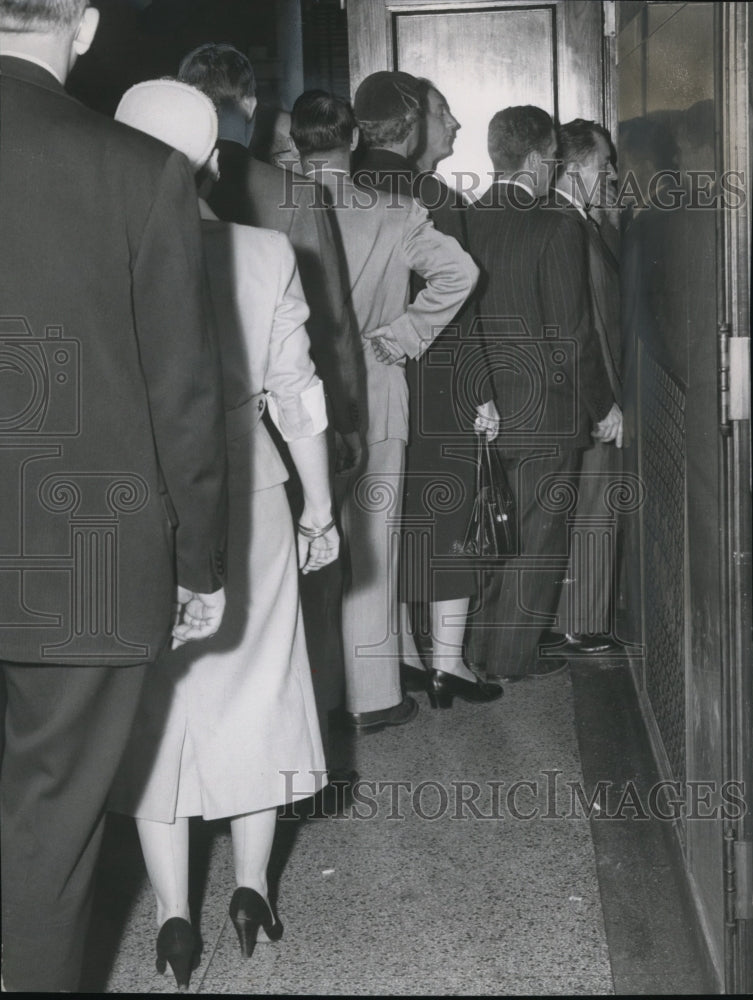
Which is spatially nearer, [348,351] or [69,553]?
[69,553]

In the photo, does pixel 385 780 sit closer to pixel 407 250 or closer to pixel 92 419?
pixel 407 250

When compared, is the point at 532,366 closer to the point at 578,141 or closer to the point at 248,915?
the point at 578,141

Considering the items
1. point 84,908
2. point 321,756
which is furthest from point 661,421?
point 84,908

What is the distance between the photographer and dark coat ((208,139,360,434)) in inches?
120

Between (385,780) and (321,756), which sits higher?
(321,756)

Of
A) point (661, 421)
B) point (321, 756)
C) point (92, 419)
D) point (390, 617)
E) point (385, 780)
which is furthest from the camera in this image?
point (390, 617)

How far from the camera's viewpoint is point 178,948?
2.38 metres

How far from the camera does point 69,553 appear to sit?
183 cm

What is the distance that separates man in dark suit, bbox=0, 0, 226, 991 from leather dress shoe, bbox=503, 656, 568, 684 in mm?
2370

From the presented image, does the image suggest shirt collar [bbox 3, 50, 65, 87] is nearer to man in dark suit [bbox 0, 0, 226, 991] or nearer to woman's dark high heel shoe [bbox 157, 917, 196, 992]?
man in dark suit [bbox 0, 0, 226, 991]

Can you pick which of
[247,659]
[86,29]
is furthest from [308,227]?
[86,29]

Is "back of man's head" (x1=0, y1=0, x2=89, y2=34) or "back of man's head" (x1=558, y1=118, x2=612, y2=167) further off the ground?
"back of man's head" (x1=558, y1=118, x2=612, y2=167)

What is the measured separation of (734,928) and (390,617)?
70.5 inches

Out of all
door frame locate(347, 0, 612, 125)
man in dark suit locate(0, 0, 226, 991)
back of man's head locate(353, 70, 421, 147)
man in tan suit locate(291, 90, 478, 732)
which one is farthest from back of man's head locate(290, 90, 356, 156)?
man in dark suit locate(0, 0, 226, 991)
